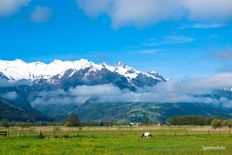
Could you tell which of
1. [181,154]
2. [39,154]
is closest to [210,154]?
[181,154]

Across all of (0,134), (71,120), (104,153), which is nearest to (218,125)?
(71,120)

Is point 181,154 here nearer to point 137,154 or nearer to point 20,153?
point 137,154

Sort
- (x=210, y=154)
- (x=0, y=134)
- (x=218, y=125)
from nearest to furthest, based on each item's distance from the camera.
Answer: (x=210, y=154) → (x=0, y=134) → (x=218, y=125)

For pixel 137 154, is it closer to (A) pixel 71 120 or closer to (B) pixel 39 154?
(B) pixel 39 154

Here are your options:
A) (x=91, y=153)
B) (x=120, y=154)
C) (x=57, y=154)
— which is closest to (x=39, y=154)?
(x=57, y=154)

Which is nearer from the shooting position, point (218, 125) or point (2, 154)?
point (2, 154)

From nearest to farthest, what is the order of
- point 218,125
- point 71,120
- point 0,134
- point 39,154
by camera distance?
point 39,154, point 0,134, point 218,125, point 71,120

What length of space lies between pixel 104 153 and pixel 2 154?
407 inches

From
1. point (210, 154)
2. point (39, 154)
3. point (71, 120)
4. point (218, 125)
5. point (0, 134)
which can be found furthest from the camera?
point (71, 120)

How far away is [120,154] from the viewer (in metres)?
46.6

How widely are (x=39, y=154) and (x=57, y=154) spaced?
6.10 ft

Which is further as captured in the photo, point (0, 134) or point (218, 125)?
point (218, 125)

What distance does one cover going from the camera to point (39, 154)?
1844 inches

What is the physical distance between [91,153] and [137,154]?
4981 millimetres
